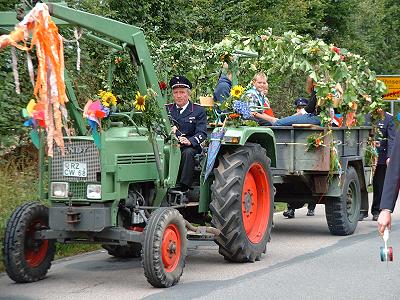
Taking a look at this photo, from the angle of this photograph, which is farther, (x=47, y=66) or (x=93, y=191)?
(x=93, y=191)

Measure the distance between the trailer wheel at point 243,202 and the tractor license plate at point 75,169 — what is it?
5.55 ft

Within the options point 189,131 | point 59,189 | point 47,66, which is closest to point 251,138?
point 189,131

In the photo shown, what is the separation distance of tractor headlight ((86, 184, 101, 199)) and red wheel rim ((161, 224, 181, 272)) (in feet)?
2.37

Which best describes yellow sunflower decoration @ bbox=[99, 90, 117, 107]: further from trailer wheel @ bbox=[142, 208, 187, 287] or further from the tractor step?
the tractor step

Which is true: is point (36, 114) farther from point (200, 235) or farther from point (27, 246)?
point (200, 235)

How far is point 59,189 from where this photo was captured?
910cm

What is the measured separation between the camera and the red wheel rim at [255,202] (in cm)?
1064

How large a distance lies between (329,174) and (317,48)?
184cm

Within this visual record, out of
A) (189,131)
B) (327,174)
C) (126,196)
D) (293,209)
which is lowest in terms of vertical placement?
(293,209)

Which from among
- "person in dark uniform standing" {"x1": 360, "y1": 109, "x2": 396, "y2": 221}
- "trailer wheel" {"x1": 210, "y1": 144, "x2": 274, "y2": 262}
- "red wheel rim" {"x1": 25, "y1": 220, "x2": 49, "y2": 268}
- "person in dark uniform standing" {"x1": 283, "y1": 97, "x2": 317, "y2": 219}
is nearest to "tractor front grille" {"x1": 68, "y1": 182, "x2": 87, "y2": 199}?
"red wheel rim" {"x1": 25, "y1": 220, "x2": 49, "y2": 268}

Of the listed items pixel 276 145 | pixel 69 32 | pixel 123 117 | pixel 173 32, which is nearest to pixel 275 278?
pixel 123 117

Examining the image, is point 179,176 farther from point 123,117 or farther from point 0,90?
point 0,90

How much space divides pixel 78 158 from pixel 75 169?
108 millimetres

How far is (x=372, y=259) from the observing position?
10.9 m
